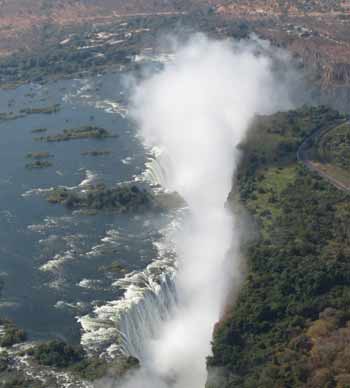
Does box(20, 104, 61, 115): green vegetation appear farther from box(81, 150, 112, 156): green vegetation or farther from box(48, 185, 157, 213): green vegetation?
box(48, 185, 157, 213): green vegetation

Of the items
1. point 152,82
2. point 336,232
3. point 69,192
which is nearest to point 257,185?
point 336,232

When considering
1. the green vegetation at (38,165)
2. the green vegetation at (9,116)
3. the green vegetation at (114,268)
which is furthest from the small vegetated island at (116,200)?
the green vegetation at (9,116)

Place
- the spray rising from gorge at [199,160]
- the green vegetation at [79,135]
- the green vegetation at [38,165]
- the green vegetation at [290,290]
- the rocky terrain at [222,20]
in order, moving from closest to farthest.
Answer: the green vegetation at [290,290], the spray rising from gorge at [199,160], the green vegetation at [38,165], the green vegetation at [79,135], the rocky terrain at [222,20]

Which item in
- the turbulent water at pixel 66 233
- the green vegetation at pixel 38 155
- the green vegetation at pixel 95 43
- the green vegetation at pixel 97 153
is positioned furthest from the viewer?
the green vegetation at pixel 95 43

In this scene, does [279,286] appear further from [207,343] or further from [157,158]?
[157,158]

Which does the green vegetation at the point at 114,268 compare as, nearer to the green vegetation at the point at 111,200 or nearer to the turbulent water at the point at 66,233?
the turbulent water at the point at 66,233

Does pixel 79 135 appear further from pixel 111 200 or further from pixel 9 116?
pixel 111 200
